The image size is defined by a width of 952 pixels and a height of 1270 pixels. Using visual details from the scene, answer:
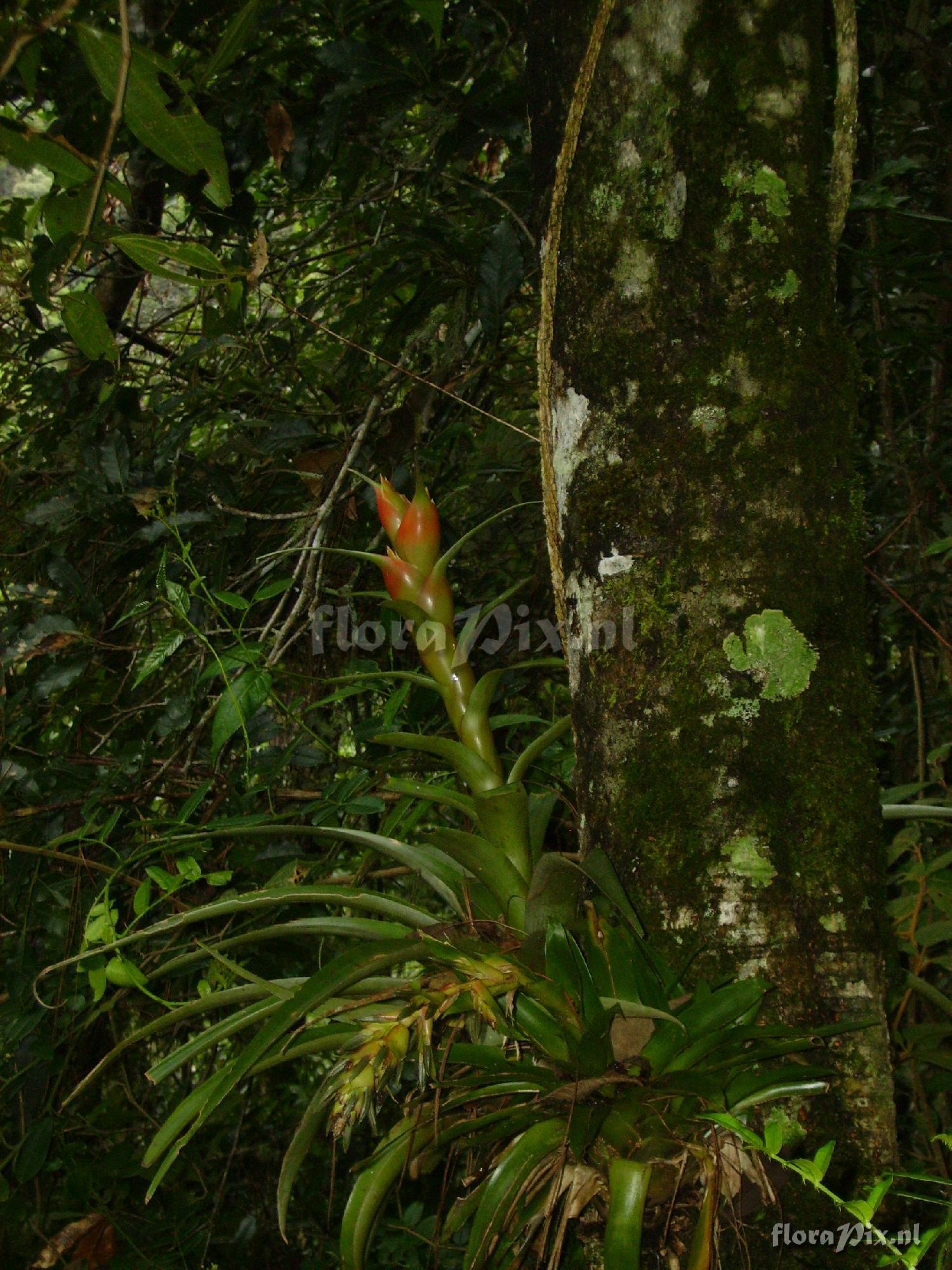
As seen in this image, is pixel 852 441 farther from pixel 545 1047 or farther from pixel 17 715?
pixel 17 715

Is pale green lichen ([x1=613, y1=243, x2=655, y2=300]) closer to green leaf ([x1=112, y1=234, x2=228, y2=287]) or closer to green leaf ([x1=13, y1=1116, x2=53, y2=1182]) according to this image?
green leaf ([x1=112, y1=234, x2=228, y2=287])

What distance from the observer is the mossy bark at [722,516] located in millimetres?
830

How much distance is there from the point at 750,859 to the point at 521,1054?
0.90 feet

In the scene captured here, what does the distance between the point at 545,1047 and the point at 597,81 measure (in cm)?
88

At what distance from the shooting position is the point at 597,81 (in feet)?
3.07

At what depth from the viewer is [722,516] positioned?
875 millimetres

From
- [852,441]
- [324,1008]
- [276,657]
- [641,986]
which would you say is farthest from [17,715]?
[852,441]

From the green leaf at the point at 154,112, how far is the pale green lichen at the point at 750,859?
2.74ft

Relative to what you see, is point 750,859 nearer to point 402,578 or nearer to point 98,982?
point 402,578

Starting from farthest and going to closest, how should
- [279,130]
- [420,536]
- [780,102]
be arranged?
[279,130] → [420,536] → [780,102]

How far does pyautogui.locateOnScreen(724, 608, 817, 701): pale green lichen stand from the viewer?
0.85 meters

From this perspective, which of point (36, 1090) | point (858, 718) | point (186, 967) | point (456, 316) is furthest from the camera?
point (456, 316)

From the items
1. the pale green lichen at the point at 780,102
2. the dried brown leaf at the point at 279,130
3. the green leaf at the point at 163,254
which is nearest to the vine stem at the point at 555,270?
the pale green lichen at the point at 780,102

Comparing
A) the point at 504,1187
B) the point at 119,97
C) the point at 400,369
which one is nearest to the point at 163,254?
the point at 119,97
